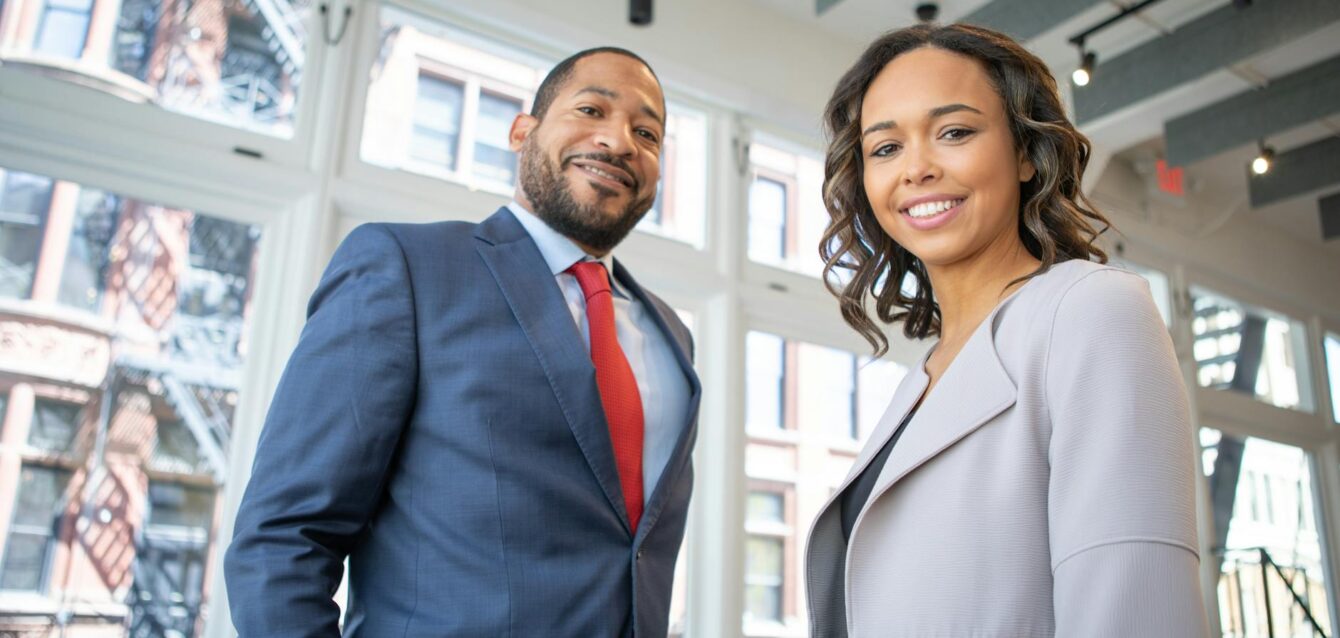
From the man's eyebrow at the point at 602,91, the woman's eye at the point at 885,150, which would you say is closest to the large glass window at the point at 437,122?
the man's eyebrow at the point at 602,91

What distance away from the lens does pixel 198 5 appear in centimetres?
291

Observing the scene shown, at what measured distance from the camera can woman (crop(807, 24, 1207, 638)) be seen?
0.79 m

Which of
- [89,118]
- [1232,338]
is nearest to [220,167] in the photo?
[89,118]

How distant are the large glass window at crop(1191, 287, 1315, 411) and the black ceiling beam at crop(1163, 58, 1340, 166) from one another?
1378 millimetres

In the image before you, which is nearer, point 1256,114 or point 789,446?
point 789,446

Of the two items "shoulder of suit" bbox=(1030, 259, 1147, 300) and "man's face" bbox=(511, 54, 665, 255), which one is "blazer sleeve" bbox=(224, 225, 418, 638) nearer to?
"man's face" bbox=(511, 54, 665, 255)

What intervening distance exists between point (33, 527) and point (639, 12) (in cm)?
203

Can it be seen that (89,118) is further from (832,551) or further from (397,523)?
(832,551)

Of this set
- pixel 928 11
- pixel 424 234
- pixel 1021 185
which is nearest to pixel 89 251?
pixel 424 234

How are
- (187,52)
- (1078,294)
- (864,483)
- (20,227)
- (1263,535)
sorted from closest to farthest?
(1078,294) → (864,483) → (20,227) → (187,52) → (1263,535)

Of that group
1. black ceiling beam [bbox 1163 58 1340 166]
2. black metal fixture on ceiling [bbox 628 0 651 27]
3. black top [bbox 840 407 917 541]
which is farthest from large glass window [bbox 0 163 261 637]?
black ceiling beam [bbox 1163 58 1340 166]

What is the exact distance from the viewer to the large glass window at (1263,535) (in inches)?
213

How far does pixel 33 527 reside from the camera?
7.79 ft

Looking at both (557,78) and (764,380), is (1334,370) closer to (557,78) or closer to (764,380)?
(764,380)
